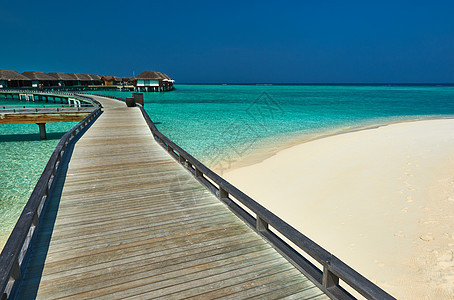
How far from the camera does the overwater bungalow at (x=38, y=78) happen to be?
250 ft

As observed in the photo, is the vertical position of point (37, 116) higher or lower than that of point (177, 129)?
higher

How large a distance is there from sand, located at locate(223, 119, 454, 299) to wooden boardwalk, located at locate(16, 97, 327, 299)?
3.55 meters

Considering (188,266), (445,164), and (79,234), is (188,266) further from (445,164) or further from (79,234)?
(445,164)

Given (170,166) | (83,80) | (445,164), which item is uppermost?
(83,80)

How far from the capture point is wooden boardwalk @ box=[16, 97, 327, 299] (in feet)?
10.7

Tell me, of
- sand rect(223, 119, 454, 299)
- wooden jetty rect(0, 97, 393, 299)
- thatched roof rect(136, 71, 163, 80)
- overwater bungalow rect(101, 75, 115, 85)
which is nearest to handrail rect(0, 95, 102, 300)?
wooden jetty rect(0, 97, 393, 299)

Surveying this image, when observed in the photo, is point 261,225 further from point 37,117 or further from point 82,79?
point 82,79

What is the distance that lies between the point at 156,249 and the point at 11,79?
88.4 m

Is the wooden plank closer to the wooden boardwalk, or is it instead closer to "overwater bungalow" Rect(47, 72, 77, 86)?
the wooden boardwalk

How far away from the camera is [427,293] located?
5312 mm

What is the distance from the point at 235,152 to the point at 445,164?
11185 mm

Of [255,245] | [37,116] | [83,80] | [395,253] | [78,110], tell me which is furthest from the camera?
[83,80]

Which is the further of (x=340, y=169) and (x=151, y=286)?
(x=340, y=169)

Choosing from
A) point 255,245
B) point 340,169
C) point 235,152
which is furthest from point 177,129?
point 255,245
